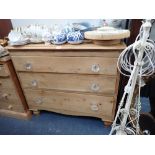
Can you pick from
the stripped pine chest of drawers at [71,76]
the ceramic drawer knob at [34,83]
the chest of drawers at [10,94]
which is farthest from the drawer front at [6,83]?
the ceramic drawer knob at [34,83]

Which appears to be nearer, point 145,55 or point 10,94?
point 145,55

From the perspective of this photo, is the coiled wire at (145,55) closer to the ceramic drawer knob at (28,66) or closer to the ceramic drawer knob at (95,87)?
the ceramic drawer knob at (95,87)

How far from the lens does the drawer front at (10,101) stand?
152 cm

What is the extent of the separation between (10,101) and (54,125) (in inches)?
21.5

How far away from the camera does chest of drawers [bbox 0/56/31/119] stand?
1.36 m

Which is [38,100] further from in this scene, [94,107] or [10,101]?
[94,107]

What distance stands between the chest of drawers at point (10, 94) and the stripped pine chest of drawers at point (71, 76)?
8cm

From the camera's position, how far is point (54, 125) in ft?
4.97

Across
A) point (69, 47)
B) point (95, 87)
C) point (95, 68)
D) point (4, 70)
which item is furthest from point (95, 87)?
point (4, 70)

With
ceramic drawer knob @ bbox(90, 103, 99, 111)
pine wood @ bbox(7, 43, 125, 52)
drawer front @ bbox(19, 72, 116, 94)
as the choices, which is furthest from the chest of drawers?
ceramic drawer knob @ bbox(90, 103, 99, 111)

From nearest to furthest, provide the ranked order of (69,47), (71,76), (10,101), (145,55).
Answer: (145,55) < (69,47) < (71,76) < (10,101)

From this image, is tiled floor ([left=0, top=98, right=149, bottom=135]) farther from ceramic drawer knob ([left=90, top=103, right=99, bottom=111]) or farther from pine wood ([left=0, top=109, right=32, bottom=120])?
ceramic drawer knob ([left=90, top=103, right=99, bottom=111])
